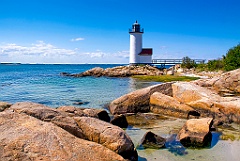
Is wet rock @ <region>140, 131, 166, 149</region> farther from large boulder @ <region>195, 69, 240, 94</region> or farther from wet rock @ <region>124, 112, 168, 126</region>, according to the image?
large boulder @ <region>195, 69, 240, 94</region>

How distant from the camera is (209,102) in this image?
14.2 m

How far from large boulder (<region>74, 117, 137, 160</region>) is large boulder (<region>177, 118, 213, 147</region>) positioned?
2.73 meters

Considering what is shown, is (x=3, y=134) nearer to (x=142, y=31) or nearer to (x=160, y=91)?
(x=160, y=91)

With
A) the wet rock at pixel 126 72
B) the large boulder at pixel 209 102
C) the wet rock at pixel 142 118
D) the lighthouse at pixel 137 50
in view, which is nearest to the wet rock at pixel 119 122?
the wet rock at pixel 142 118

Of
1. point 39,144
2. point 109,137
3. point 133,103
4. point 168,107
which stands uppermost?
point 39,144

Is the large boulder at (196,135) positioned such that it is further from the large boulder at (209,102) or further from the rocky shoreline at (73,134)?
the large boulder at (209,102)

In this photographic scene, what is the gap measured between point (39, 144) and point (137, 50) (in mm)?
60126

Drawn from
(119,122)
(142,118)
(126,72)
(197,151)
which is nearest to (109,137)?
(197,151)

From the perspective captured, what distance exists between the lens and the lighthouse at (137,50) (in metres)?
65.4

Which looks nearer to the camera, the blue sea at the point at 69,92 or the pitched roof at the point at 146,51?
the blue sea at the point at 69,92

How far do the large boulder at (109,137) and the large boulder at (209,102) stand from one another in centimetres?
717

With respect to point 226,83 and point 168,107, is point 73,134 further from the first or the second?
point 226,83

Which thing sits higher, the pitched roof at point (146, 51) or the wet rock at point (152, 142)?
the pitched roof at point (146, 51)

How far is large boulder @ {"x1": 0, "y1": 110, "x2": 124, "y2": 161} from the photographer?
6.38m
